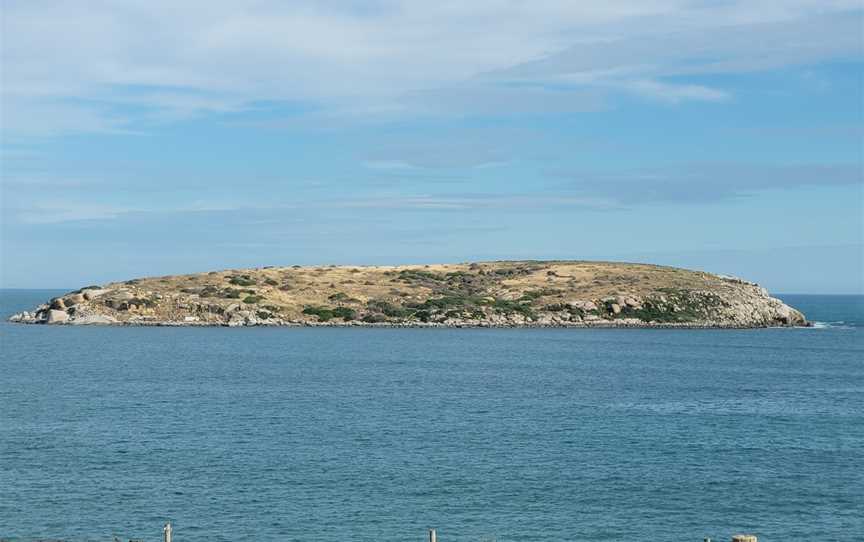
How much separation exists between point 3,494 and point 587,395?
61364 mm

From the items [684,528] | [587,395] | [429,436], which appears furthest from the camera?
[587,395]

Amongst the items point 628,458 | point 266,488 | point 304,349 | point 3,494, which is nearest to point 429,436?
point 628,458

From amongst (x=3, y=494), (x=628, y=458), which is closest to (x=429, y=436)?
(x=628, y=458)

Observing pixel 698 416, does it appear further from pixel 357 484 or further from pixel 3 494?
pixel 3 494

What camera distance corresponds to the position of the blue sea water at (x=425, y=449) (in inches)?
1986

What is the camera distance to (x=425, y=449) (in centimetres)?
6894

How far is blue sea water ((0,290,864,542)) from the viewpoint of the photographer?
50.4 m

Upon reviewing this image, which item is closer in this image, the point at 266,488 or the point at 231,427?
the point at 266,488

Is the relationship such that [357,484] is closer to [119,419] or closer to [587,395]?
[119,419]

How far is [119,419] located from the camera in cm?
8038

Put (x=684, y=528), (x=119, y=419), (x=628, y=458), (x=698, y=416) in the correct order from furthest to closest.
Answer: (x=698, y=416), (x=119, y=419), (x=628, y=458), (x=684, y=528)

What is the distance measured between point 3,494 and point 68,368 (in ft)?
228

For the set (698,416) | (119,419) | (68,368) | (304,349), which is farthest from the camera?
(304,349)

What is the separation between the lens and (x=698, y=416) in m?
86.8
